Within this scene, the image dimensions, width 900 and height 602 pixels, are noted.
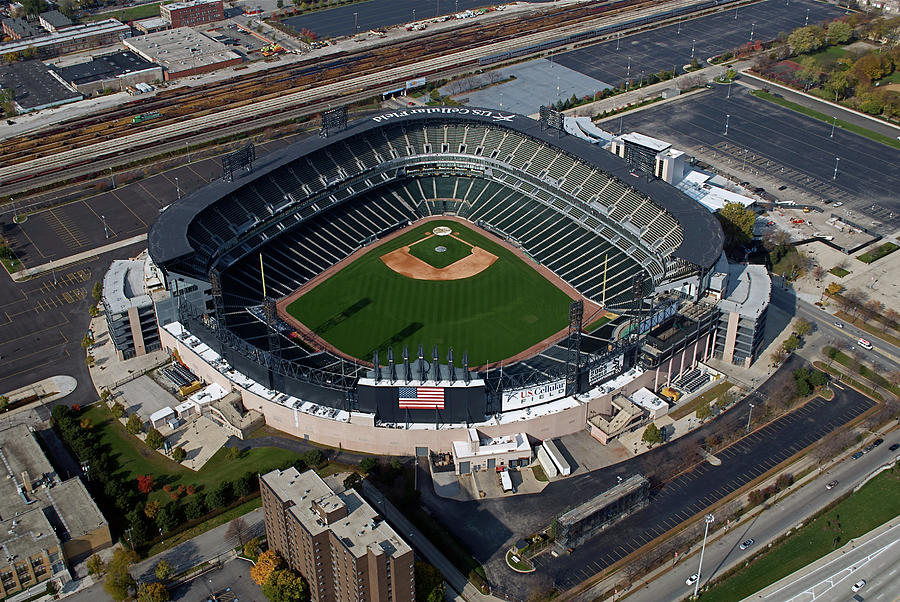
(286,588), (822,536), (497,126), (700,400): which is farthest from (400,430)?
(497,126)

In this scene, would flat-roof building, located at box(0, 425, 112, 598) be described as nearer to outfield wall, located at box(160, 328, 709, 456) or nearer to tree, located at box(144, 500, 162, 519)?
tree, located at box(144, 500, 162, 519)

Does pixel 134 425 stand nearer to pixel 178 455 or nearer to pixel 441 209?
pixel 178 455

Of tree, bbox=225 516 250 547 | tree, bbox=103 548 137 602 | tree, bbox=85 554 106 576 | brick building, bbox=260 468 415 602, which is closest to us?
brick building, bbox=260 468 415 602

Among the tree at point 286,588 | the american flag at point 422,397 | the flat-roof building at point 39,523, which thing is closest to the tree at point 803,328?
the american flag at point 422,397

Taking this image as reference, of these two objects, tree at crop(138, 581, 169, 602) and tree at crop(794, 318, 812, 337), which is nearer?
tree at crop(138, 581, 169, 602)

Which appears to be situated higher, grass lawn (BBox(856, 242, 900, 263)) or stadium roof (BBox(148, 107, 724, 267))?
stadium roof (BBox(148, 107, 724, 267))

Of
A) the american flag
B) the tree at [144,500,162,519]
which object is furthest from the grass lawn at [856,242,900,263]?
the tree at [144,500,162,519]

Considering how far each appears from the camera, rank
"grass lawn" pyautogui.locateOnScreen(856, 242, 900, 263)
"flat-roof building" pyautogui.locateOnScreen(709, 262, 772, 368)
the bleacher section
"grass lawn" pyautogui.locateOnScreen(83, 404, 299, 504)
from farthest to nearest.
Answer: "grass lawn" pyautogui.locateOnScreen(856, 242, 900, 263) → the bleacher section → "flat-roof building" pyautogui.locateOnScreen(709, 262, 772, 368) → "grass lawn" pyautogui.locateOnScreen(83, 404, 299, 504)

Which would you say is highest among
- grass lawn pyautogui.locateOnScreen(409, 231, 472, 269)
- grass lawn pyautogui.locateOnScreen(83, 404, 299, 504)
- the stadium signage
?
the stadium signage
